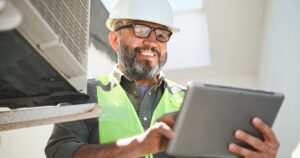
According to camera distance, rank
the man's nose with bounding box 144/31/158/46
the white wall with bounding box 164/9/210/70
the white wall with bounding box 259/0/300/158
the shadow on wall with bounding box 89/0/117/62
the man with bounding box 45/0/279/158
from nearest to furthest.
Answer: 1. the man with bounding box 45/0/279/158
2. the man's nose with bounding box 144/31/158/46
3. the white wall with bounding box 259/0/300/158
4. the shadow on wall with bounding box 89/0/117/62
5. the white wall with bounding box 164/9/210/70

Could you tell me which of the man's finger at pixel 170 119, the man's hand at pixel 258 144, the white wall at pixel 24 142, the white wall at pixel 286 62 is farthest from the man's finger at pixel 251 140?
the white wall at pixel 24 142

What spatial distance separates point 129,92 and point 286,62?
41.6 inches

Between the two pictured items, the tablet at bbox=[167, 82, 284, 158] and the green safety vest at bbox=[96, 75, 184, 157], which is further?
the green safety vest at bbox=[96, 75, 184, 157]

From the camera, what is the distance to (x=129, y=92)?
1.63m

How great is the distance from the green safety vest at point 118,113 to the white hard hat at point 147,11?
1.05ft

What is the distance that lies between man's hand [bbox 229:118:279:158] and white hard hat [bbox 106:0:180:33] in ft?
2.41

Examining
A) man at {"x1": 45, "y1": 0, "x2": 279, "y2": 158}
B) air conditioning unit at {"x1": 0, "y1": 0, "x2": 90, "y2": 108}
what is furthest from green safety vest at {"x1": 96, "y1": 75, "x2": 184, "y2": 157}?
air conditioning unit at {"x1": 0, "y1": 0, "x2": 90, "y2": 108}

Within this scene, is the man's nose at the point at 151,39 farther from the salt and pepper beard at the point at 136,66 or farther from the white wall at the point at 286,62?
the white wall at the point at 286,62

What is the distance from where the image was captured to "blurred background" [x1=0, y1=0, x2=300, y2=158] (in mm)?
1966

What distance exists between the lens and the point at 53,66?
93 cm

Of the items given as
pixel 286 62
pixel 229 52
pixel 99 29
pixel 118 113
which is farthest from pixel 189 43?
pixel 118 113

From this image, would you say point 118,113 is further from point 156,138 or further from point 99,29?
point 99,29

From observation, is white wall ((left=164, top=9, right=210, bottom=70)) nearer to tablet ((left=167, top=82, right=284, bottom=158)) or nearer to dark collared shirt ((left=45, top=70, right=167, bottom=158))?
dark collared shirt ((left=45, top=70, right=167, bottom=158))

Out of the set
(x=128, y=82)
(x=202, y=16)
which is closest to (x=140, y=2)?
(x=128, y=82)
